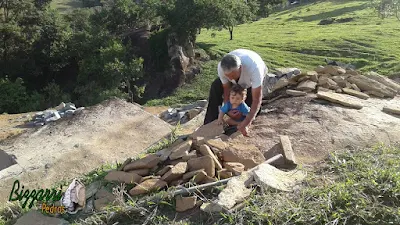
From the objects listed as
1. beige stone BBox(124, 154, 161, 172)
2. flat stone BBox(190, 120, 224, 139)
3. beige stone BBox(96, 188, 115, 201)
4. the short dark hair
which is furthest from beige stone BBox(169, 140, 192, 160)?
the short dark hair

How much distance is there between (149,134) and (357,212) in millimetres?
4399

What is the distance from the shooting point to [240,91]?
4117 mm

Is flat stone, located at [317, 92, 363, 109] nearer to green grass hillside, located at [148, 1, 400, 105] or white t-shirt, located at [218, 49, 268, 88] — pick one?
white t-shirt, located at [218, 49, 268, 88]

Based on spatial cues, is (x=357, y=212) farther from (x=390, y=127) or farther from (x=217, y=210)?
(x=390, y=127)

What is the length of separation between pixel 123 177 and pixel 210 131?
113 centimetres

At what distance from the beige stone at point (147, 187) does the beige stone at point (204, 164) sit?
0.26 metres

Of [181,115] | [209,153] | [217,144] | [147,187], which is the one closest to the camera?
[147,187]

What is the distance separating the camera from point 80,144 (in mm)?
6227

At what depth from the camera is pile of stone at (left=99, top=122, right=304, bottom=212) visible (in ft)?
10.3

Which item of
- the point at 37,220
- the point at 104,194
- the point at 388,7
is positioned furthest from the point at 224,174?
the point at 388,7

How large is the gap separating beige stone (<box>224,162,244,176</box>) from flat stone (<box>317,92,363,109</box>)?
2.09 m

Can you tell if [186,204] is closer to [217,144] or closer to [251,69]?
[217,144]

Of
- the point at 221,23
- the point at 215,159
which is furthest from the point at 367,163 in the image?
the point at 221,23

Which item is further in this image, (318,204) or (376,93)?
(376,93)
